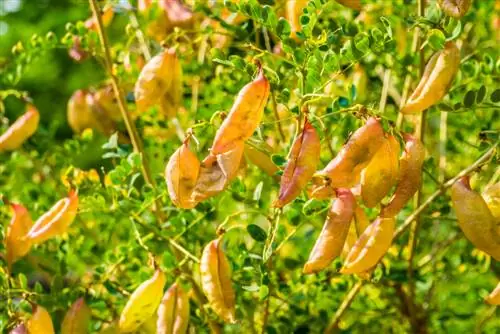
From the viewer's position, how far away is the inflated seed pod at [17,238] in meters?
1.21

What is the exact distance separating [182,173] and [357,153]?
180mm

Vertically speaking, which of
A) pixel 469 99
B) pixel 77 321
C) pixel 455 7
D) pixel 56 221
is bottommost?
pixel 77 321

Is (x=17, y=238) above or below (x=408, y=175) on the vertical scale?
below

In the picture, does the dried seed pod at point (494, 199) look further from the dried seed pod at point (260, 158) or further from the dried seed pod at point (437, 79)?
the dried seed pod at point (260, 158)

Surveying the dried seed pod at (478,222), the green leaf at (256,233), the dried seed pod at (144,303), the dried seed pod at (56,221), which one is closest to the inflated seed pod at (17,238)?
the dried seed pod at (56,221)

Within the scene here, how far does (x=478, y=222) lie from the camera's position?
975 mm

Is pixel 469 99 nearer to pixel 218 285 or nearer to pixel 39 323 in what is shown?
pixel 218 285

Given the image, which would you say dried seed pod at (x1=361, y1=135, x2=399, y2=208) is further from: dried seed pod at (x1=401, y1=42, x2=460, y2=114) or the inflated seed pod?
the inflated seed pod

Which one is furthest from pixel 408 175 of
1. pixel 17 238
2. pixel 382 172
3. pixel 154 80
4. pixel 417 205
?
pixel 17 238

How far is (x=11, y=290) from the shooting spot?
3.84 ft

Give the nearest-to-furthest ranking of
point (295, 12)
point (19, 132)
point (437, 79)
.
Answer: point (437, 79), point (295, 12), point (19, 132)

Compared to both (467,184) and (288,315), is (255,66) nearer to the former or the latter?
(467,184)

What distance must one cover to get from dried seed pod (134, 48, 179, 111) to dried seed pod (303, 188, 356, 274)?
321mm

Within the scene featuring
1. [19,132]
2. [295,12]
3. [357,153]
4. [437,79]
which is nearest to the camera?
[357,153]
